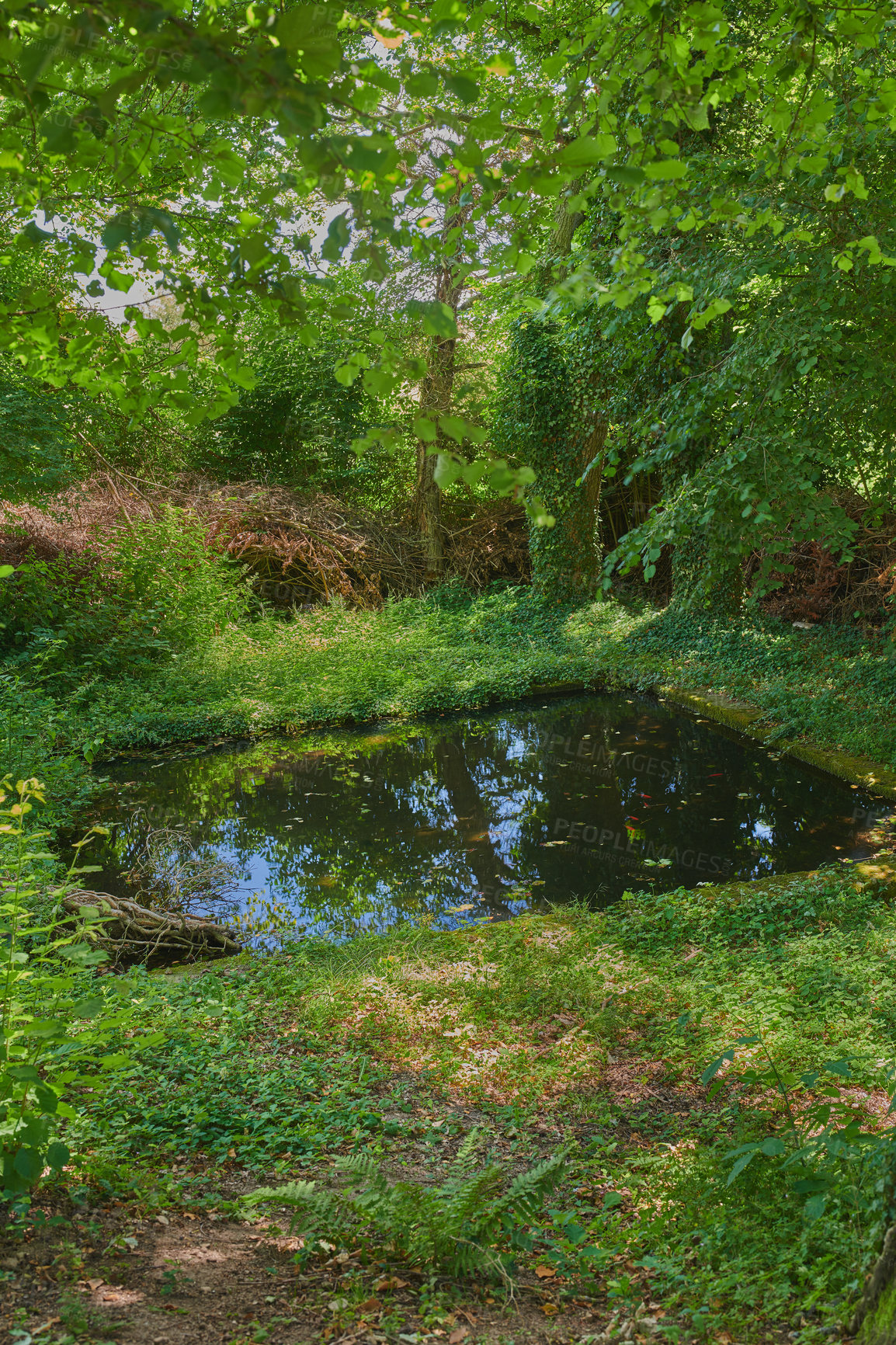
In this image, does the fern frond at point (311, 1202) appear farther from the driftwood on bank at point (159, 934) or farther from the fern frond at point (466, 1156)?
the driftwood on bank at point (159, 934)

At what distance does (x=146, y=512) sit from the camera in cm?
1123

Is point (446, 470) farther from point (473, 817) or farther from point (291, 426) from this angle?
point (291, 426)

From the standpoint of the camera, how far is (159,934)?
4.48 m

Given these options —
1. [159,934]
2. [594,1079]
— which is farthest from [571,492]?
[594,1079]

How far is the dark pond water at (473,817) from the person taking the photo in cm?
523

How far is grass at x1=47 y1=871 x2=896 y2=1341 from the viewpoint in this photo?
1.95 m

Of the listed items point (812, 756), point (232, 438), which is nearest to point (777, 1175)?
point (812, 756)

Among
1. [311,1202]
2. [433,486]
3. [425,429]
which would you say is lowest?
[311,1202]

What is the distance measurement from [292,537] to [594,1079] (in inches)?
443

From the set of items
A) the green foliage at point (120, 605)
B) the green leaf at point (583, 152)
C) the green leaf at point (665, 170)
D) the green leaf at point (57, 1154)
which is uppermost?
the green leaf at point (665, 170)

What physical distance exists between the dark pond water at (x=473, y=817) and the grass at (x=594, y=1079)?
0.68 meters

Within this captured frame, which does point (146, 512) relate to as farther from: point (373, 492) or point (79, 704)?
point (373, 492)

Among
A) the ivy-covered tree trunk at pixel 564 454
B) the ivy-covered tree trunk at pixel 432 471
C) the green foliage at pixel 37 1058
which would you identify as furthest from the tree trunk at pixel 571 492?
the green foliage at pixel 37 1058

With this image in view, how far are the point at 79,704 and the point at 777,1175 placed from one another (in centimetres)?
804
